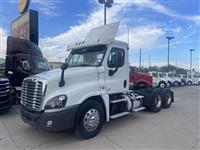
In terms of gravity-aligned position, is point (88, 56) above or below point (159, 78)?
above

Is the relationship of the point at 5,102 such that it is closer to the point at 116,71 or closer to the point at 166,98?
the point at 116,71

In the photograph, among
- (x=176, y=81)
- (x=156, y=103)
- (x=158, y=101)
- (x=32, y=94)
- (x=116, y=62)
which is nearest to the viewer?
(x=32, y=94)

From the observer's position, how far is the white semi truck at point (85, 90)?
5.23 meters

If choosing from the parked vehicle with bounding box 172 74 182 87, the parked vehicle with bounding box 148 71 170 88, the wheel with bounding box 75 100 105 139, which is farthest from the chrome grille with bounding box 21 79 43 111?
the parked vehicle with bounding box 172 74 182 87

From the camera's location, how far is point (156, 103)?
30.3ft

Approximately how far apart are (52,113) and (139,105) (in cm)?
403

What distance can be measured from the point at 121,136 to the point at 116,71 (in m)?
1.84

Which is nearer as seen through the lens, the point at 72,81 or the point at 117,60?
the point at 72,81

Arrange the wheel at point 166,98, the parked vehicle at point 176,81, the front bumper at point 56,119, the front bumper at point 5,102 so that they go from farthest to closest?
the parked vehicle at point 176,81
the wheel at point 166,98
the front bumper at point 5,102
the front bumper at point 56,119

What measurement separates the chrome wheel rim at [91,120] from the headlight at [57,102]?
77 cm

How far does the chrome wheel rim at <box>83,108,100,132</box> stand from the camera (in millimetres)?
5676

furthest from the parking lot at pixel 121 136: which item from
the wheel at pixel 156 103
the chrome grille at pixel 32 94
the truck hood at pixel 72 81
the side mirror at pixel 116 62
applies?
the side mirror at pixel 116 62

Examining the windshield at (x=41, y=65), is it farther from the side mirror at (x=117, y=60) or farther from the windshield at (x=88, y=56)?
the side mirror at (x=117, y=60)

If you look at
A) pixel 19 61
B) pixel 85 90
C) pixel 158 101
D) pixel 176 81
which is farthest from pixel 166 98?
pixel 176 81
